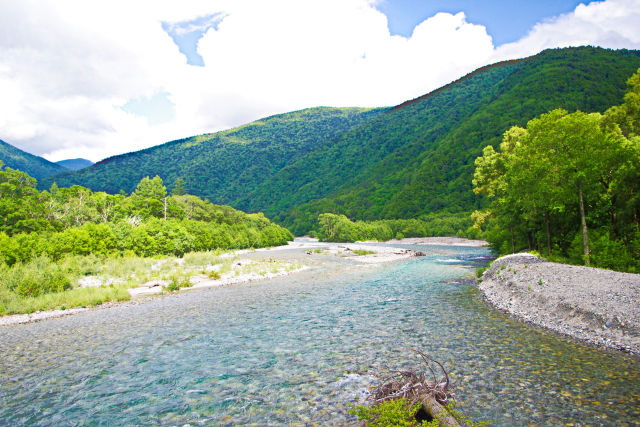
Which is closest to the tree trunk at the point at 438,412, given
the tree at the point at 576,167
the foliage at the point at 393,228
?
the tree at the point at 576,167

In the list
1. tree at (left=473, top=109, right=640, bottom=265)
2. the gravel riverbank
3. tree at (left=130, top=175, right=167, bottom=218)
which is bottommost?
the gravel riverbank

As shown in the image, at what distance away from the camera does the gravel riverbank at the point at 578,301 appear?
42.7 feet

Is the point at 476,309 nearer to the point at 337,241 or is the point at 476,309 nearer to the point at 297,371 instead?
the point at 297,371

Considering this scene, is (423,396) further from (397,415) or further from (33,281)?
(33,281)

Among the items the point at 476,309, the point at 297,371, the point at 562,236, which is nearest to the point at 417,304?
the point at 476,309

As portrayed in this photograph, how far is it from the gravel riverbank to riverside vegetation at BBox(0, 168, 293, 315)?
28.5 m

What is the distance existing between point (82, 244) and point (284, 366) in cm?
4337

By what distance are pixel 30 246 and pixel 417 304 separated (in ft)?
139

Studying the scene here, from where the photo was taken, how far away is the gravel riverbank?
13000mm

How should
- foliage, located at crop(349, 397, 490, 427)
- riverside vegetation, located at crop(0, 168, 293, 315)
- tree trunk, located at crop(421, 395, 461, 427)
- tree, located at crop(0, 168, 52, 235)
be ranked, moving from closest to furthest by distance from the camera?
foliage, located at crop(349, 397, 490, 427)
tree trunk, located at crop(421, 395, 461, 427)
riverside vegetation, located at crop(0, 168, 293, 315)
tree, located at crop(0, 168, 52, 235)

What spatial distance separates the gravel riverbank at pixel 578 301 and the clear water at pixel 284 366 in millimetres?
1107

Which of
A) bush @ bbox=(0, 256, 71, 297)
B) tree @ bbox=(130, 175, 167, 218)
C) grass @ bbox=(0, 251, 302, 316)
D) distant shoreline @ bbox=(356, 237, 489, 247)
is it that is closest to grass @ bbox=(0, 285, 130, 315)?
grass @ bbox=(0, 251, 302, 316)

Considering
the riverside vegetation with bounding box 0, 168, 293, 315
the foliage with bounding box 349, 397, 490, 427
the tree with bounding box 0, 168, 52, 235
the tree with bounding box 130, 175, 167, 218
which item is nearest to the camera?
the foliage with bounding box 349, 397, 490, 427

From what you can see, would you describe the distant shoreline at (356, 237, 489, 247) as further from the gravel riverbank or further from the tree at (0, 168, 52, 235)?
the tree at (0, 168, 52, 235)
